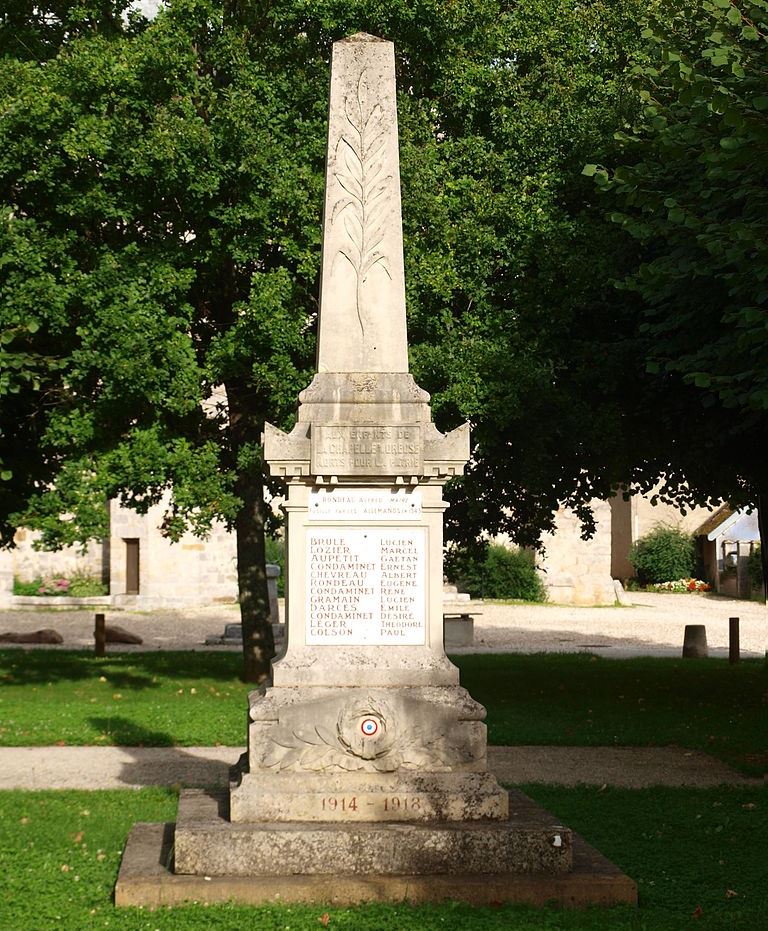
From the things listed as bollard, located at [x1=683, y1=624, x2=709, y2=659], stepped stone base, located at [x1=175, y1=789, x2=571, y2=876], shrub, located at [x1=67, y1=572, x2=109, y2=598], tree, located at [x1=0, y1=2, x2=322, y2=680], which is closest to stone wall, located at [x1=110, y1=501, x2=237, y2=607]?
shrub, located at [x1=67, y1=572, x2=109, y2=598]

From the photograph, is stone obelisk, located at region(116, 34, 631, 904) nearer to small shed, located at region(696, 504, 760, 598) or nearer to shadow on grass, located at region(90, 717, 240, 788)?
shadow on grass, located at region(90, 717, 240, 788)

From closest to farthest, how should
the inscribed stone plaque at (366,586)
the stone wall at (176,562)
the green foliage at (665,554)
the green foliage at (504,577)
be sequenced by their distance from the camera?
1. the inscribed stone plaque at (366,586)
2. the stone wall at (176,562)
3. the green foliage at (504,577)
4. the green foliage at (665,554)

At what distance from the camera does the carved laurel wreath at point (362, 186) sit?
343 inches

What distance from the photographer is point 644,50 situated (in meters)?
17.2

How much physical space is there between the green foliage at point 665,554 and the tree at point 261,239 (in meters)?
26.2

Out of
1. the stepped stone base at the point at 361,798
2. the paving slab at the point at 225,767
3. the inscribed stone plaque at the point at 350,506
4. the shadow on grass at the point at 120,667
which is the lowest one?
the paving slab at the point at 225,767

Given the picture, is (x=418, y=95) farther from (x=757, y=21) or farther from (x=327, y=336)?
(x=327, y=336)

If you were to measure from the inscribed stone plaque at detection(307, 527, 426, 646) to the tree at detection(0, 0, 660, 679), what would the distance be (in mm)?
7135

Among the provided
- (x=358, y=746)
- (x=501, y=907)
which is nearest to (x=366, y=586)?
(x=358, y=746)

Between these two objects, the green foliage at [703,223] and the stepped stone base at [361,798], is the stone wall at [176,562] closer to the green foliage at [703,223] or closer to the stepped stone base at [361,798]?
the green foliage at [703,223]

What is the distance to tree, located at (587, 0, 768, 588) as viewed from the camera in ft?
38.9

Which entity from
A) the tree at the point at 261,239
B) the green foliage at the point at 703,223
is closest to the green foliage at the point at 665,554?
the tree at the point at 261,239

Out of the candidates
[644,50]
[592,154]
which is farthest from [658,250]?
[644,50]

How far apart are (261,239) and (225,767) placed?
21.7 feet
